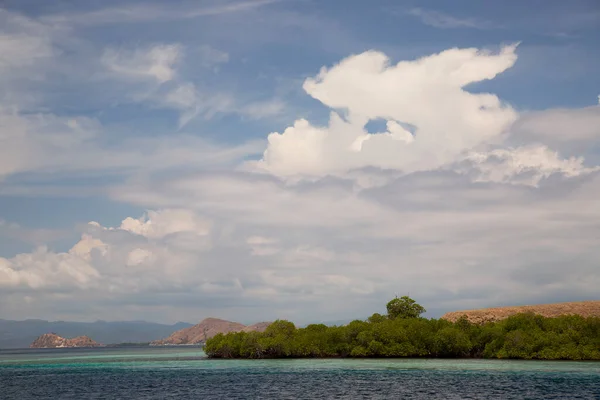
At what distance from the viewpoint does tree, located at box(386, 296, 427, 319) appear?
19277 cm

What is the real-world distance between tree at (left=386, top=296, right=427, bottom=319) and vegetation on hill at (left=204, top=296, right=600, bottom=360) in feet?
54.6

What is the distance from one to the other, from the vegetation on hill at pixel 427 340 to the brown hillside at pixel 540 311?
2379 cm

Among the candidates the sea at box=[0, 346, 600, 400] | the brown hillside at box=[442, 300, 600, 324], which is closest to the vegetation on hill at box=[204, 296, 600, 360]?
the sea at box=[0, 346, 600, 400]

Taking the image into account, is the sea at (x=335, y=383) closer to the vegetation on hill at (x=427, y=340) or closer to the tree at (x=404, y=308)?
the vegetation on hill at (x=427, y=340)

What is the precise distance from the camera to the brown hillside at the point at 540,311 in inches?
7126

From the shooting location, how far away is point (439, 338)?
15375cm

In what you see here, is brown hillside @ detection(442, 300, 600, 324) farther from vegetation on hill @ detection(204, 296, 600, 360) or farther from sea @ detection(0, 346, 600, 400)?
sea @ detection(0, 346, 600, 400)

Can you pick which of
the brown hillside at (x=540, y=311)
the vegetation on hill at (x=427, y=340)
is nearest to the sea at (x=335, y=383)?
the vegetation on hill at (x=427, y=340)

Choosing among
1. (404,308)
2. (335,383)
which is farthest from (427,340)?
(335,383)

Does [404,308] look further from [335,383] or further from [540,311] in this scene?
[335,383]

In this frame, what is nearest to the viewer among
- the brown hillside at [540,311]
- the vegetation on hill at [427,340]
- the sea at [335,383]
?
the sea at [335,383]

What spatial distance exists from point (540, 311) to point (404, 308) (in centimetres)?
4136

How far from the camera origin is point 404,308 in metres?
193

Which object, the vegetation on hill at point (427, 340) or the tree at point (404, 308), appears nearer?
the vegetation on hill at point (427, 340)
